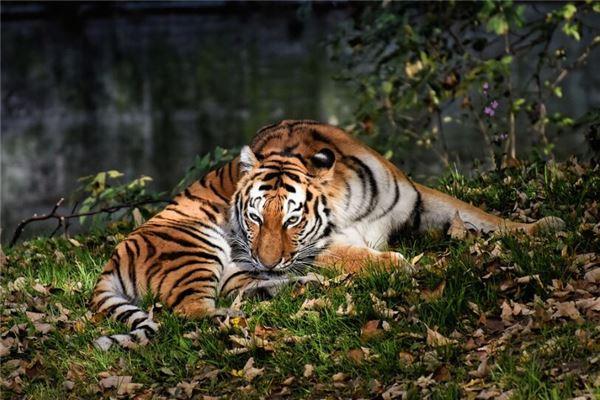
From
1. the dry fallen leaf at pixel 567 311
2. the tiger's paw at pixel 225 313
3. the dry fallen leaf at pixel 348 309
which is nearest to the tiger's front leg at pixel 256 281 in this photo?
the tiger's paw at pixel 225 313

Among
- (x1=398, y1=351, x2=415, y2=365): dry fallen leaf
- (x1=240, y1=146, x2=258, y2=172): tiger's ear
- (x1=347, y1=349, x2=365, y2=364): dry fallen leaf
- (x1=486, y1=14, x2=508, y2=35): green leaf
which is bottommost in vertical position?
(x1=347, y1=349, x2=365, y2=364): dry fallen leaf

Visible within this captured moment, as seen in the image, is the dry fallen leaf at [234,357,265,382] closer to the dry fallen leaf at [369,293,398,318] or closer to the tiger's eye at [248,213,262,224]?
the dry fallen leaf at [369,293,398,318]

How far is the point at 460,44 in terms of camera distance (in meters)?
10.2

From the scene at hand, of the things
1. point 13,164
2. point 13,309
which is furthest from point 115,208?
point 13,164

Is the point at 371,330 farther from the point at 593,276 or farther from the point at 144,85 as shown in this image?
the point at 144,85

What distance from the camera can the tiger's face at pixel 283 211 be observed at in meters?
5.79

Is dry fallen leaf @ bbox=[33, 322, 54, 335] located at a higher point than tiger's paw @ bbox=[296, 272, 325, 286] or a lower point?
lower

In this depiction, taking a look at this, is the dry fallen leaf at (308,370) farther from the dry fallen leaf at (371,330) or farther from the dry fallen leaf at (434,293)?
the dry fallen leaf at (434,293)

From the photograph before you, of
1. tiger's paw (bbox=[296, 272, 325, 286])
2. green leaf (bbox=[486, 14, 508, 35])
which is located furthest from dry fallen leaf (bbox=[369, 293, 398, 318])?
green leaf (bbox=[486, 14, 508, 35])

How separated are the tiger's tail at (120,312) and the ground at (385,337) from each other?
0.18ft

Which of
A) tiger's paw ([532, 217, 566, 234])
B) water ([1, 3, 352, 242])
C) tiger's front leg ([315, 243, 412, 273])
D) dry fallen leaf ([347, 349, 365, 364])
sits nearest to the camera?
dry fallen leaf ([347, 349, 365, 364])

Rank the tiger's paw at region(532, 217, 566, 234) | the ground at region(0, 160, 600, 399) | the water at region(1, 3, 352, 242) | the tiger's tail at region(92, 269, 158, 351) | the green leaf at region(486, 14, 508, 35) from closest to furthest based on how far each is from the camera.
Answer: the ground at region(0, 160, 600, 399) < the tiger's tail at region(92, 269, 158, 351) < the tiger's paw at region(532, 217, 566, 234) < the green leaf at region(486, 14, 508, 35) < the water at region(1, 3, 352, 242)

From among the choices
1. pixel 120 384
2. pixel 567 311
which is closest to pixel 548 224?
pixel 567 311

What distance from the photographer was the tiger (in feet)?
19.0
